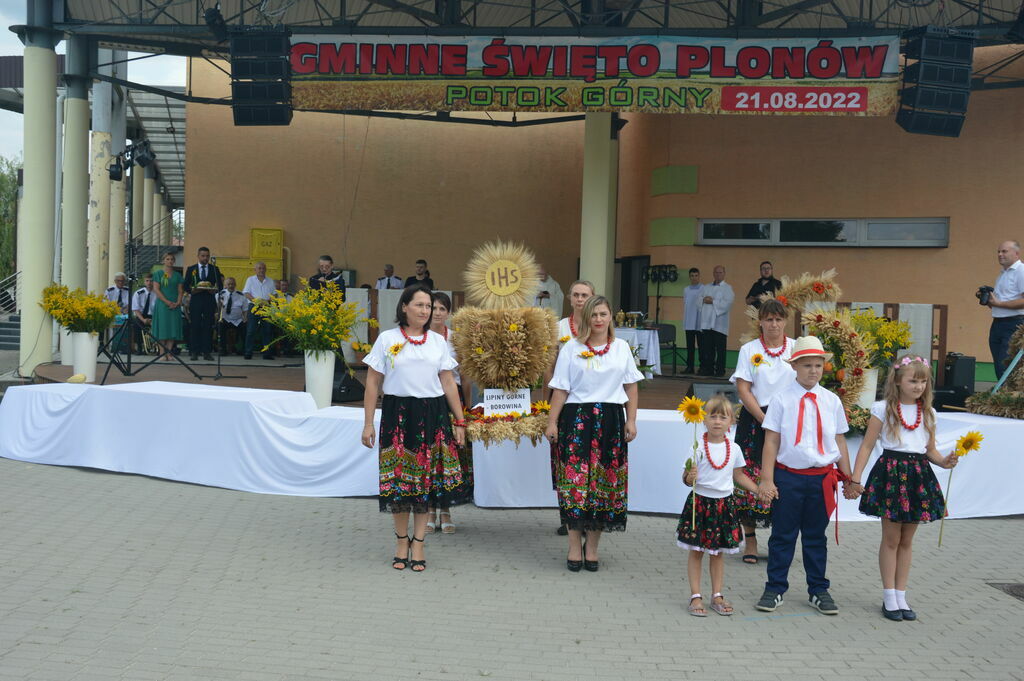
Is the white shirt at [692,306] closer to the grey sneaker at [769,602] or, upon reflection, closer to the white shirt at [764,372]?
the white shirt at [764,372]

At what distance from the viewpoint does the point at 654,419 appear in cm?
781

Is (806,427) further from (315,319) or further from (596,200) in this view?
(596,200)

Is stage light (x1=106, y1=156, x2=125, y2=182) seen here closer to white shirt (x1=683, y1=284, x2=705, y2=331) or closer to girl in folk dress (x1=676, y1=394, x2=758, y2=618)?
white shirt (x1=683, y1=284, x2=705, y2=331)

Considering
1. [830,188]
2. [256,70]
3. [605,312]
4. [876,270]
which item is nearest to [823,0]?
[830,188]

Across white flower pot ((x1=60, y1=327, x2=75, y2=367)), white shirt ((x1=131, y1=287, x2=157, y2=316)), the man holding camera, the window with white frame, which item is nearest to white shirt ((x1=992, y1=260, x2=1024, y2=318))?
the man holding camera

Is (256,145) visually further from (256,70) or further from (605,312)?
(605,312)

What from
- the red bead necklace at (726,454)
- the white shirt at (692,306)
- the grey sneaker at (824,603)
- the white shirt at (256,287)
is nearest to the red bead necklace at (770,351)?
the red bead necklace at (726,454)

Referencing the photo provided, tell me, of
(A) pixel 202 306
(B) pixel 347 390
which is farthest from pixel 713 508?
(A) pixel 202 306

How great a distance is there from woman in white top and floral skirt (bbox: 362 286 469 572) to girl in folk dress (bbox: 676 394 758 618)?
5.63 feet

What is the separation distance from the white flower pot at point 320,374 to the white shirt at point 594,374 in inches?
175

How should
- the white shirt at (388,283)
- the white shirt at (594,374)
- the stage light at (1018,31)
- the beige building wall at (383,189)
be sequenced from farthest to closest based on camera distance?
the beige building wall at (383,189)
the white shirt at (388,283)
the stage light at (1018,31)
the white shirt at (594,374)

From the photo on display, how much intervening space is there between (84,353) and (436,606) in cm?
837

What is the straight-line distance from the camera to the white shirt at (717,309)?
15648 mm

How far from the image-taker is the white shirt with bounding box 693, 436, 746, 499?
5504 millimetres
